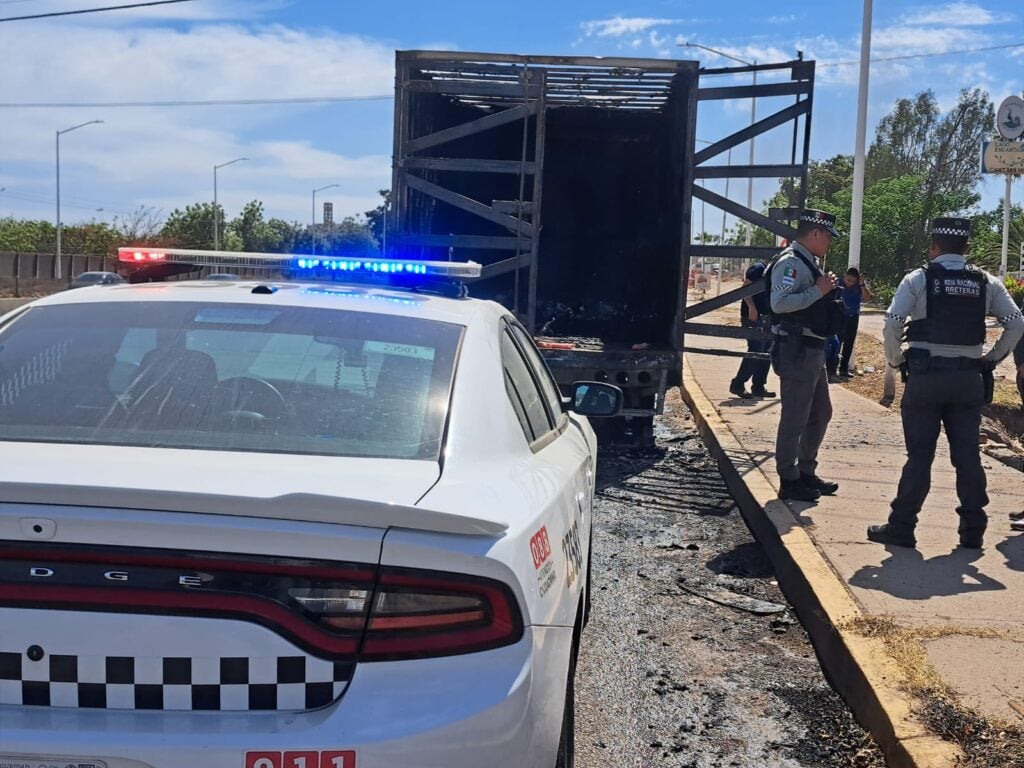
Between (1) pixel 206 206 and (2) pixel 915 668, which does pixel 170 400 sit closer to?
(2) pixel 915 668

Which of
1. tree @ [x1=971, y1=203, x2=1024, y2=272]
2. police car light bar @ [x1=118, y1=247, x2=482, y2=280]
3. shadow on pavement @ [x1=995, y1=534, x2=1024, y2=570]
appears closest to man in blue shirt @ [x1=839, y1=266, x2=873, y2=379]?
shadow on pavement @ [x1=995, y1=534, x2=1024, y2=570]

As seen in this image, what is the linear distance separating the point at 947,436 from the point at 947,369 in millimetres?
A: 370

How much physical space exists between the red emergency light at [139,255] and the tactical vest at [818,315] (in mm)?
4340

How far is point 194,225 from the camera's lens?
77.3 m

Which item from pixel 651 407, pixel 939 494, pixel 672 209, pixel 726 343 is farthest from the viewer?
pixel 726 343

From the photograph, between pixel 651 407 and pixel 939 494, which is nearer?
→ pixel 939 494

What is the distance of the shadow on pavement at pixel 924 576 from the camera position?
5.45 meters

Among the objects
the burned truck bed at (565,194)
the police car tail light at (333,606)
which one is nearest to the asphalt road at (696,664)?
the police car tail light at (333,606)

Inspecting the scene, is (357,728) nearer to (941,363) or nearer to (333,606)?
(333,606)

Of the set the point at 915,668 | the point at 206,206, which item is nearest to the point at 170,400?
the point at 915,668

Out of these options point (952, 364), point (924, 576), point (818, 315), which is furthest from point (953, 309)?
point (924, 576)

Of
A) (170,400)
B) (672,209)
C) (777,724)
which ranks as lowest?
(777,724)

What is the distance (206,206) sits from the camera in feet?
272

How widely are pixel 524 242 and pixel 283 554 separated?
27.7 ft
